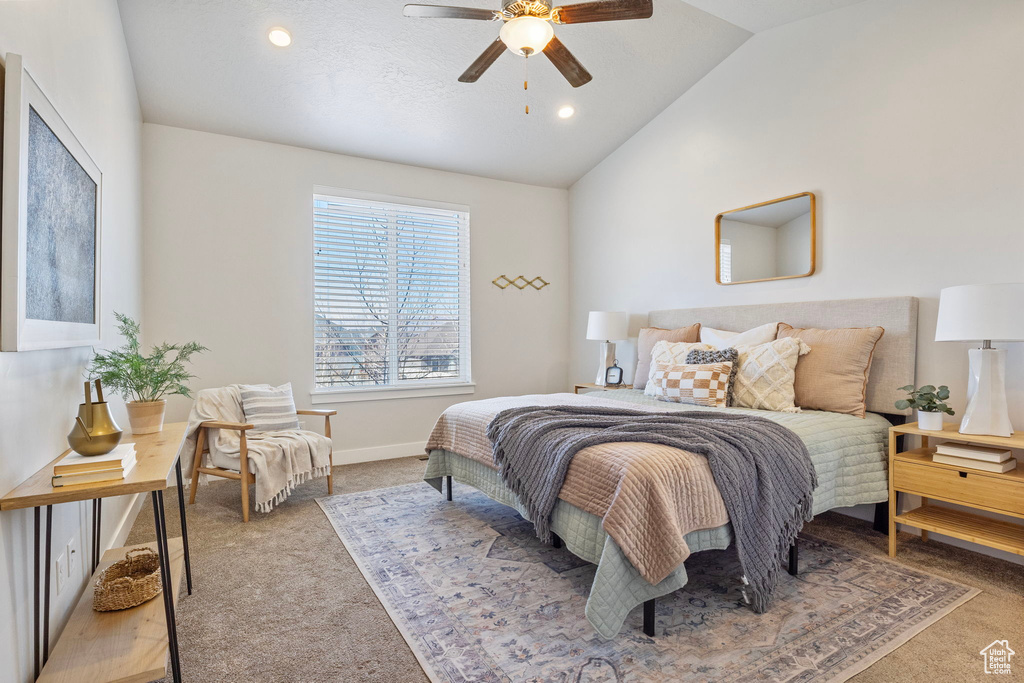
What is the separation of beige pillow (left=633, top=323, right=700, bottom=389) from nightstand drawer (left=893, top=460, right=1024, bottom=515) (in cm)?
165

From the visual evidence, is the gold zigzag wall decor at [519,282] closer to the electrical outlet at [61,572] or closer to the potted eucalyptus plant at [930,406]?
the potted eucalyptus plant at [930,406]

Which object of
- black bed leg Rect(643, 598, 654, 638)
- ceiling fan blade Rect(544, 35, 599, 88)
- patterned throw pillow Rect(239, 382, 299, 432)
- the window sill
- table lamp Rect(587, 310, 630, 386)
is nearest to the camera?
black bed leg Rect(643, 598, 654, 638)

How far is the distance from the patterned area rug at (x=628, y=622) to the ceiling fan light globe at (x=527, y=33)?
7.63 ft

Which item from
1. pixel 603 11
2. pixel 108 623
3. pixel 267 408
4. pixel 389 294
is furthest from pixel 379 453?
pixel 603 11

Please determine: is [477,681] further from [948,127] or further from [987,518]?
[948,127]

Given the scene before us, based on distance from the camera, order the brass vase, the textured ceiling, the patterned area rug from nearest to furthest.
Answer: the brass vase
the patterned area rug
the textured ceiling

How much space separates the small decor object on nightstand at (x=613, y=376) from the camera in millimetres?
4578

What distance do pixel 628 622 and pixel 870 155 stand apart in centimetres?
291

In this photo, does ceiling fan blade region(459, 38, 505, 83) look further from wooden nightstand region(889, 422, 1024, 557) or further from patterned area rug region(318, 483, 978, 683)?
wooden nightstand region(889, 422, 1024, 557)

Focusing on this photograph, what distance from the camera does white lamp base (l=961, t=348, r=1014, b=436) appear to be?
2.28 meters

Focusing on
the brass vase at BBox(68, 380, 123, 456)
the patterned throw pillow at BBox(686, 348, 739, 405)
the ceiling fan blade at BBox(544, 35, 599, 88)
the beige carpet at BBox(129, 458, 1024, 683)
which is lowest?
the beige carpet at BBox(129, 458, 1024, 683)

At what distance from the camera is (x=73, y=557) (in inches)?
72.4

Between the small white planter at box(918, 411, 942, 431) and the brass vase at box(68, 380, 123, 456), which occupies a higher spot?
the brass vase at box(68, 380, 123, 456)

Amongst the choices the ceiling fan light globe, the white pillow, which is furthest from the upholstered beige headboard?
the ceiling fan light globe
